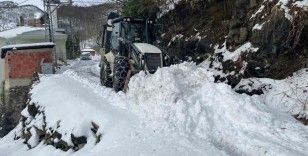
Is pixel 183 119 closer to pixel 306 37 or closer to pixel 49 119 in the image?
pixel 306 37

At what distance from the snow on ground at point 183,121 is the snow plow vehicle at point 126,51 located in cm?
107

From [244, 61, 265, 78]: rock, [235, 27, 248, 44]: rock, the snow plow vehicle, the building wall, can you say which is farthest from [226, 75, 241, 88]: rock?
the building wall

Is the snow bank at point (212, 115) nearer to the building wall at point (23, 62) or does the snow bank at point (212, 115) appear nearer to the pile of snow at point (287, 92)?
the pile of snow at point (287, 92)

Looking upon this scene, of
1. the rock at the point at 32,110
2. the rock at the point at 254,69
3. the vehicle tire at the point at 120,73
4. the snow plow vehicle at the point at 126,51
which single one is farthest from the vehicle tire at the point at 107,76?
the rock at the point at 254,69

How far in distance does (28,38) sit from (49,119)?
30645mm

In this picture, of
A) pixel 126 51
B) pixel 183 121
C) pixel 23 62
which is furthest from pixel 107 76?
pixel 23 62

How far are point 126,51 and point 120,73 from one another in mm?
1348

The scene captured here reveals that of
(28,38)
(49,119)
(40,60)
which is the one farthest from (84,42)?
(49,119)

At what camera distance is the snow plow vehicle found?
16156mm

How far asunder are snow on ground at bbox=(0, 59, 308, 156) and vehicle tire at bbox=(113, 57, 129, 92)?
2.34 ft

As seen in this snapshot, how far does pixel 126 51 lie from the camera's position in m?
17.6

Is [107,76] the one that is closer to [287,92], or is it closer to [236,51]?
[236,51]

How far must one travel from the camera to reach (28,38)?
4656 centimetres

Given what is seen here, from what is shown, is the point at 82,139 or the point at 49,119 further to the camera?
the point at 49,119
